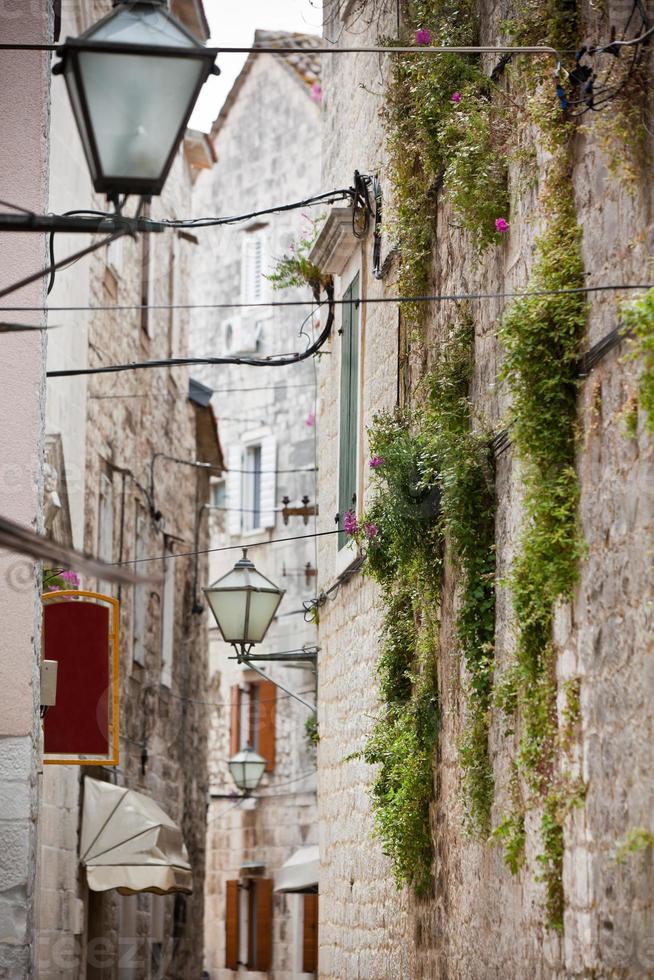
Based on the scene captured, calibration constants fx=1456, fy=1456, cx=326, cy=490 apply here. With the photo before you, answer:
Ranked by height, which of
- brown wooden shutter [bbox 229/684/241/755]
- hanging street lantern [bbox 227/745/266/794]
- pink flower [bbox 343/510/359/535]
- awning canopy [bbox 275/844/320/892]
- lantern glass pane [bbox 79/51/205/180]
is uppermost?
lantern glass pane [bbox 79/51/205/180]

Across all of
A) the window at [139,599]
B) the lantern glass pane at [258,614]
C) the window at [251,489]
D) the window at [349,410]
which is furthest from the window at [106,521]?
the window at [251,489]

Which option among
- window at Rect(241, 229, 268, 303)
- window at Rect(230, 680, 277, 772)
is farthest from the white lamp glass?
window at Rect(241, 229, 268, 303)

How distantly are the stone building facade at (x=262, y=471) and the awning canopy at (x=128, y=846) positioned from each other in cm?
1119

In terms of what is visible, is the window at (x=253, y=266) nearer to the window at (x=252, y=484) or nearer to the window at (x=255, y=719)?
the window at (x=252, y=484)

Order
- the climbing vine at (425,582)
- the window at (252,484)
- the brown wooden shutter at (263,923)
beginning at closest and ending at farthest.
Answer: the climbing vine at (425,582), the brown wooden shutter at (263,923), the window at (252,484)

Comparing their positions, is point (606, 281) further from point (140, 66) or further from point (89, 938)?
point (89, 938)

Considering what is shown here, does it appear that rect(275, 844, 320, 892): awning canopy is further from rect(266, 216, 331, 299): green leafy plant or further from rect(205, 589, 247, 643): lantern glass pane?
rect(266, 216, 331, 299): green leafy plant

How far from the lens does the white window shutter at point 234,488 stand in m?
28.6

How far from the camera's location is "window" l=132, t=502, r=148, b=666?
17.0 metres

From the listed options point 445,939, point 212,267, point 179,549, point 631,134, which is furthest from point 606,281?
point 212,267

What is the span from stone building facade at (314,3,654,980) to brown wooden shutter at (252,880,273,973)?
14466 mm

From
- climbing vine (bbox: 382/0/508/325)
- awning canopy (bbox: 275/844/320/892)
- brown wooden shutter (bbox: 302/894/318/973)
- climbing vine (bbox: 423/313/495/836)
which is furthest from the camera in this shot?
brown wooden shutter (bbox: 302/894/318/973)

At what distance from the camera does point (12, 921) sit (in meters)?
7.61

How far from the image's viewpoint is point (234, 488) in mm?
28922
